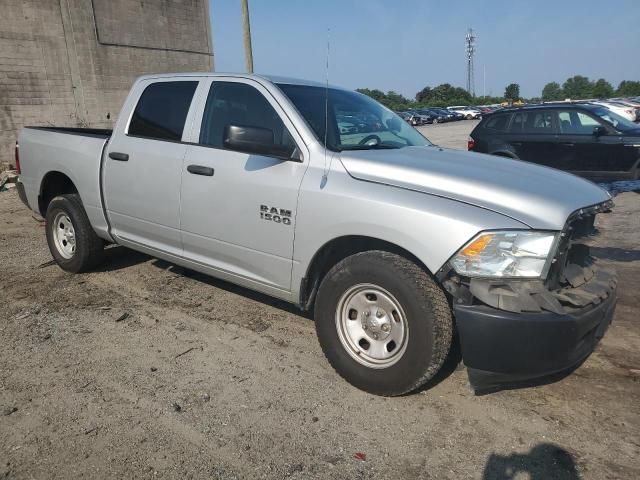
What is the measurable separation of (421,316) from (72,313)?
9.99 ft

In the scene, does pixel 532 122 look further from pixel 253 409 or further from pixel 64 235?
pixel 253 409

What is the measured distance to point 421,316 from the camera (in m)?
2.68

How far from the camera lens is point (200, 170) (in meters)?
3.69

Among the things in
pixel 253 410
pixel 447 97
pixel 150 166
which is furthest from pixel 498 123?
pixel 447 97

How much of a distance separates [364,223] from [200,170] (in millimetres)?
1454

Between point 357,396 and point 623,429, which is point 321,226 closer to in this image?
point 357,396

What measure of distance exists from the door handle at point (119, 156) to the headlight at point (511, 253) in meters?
3.01

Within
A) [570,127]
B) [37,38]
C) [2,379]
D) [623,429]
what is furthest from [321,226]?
[37,38]

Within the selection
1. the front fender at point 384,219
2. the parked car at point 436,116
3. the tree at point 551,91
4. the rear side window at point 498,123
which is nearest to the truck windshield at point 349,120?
the front fender at point 384,219

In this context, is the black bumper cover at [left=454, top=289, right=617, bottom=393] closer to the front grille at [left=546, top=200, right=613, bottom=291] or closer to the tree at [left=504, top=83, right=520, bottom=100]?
the front grille at [left=546, top=200, right=613, bottom=291]

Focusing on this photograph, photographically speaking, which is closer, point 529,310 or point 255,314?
point 529,310

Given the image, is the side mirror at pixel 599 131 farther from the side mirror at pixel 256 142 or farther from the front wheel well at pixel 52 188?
the front wheel well at pixel 52 188

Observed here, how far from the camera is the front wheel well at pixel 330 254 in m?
3.02

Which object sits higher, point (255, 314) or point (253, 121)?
point (253, 121)
